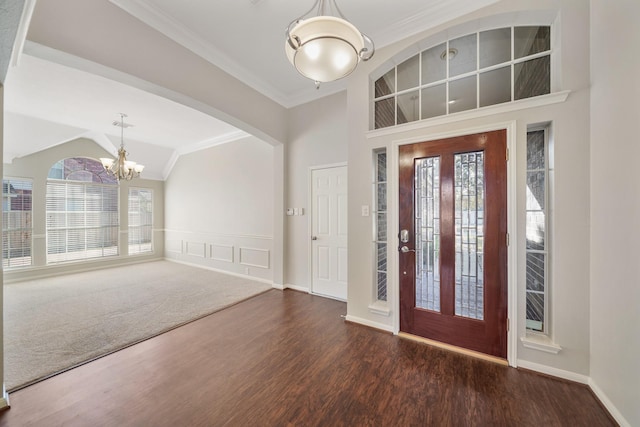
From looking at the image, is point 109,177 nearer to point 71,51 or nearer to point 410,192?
point 71,51

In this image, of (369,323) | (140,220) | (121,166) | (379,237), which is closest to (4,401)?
(369,323)

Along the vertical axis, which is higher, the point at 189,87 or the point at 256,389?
the point at 189,87

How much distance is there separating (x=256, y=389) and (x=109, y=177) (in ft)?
22.4

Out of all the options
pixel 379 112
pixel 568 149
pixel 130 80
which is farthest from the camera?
pixel 379 112

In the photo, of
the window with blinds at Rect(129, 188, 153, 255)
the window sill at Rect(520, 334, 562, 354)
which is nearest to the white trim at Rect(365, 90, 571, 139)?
the window sill at Rect(520, 334, 562, 354)

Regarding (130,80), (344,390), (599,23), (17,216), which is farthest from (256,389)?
(17,216)

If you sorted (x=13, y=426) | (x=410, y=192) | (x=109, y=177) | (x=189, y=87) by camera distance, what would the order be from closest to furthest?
(x=13, y=426) < (x=410, y=192) < (x=189, y=87) < (x=109, y=177)

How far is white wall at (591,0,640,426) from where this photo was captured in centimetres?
139

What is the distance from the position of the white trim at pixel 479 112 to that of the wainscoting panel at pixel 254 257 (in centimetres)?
310

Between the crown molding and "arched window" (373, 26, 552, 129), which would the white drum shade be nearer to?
"arched window" (373, 26, 552, 129)

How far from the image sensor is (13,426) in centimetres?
147

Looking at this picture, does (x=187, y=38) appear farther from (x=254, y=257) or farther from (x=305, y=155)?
(x=254, y=257)

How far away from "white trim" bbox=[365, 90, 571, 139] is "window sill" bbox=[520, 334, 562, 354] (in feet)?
6.40

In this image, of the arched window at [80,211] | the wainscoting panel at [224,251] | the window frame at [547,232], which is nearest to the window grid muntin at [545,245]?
the window frame at [547,232]
